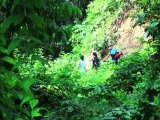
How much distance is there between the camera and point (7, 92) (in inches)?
70.3

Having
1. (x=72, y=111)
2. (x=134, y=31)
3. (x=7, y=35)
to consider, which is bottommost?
(x=72, y=111)

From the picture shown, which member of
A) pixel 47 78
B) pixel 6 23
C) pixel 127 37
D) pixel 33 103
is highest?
pixel 127 37

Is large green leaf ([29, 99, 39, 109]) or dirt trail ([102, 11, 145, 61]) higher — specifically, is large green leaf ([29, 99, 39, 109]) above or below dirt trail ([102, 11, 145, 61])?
below

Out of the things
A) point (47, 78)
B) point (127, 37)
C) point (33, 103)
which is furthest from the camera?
point (127, 37)

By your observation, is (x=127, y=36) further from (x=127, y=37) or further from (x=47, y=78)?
(x=47, y=78)

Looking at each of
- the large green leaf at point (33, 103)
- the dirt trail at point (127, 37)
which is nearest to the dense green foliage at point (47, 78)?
the large green leaf at point (33, 103)

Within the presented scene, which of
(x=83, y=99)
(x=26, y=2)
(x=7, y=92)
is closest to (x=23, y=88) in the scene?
(x=7, y=92)

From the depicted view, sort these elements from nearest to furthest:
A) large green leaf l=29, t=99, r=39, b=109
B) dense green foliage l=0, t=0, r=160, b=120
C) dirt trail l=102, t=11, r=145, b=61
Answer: large green leaf l=29, t=99, r=39, b=109 → dense green foliage l=0, t=0, r=160, b=120 → dirt trail l=102, t=11, r=145, b=61

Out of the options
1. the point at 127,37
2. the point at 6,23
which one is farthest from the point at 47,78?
the point at 127,37

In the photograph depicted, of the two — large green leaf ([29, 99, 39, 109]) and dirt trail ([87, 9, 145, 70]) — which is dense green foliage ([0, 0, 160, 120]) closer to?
large green leaf ([29, 99, 39, 109])

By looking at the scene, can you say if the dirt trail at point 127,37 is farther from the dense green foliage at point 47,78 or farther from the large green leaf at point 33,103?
the large green leaf at point 33,103

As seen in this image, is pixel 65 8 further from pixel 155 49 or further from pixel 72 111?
pixel 72 111

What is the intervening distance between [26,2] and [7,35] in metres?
0.90

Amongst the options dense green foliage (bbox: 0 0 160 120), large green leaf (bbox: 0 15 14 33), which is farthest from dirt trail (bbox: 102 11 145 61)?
large green leaf (bbox: 0 15 14 33)
